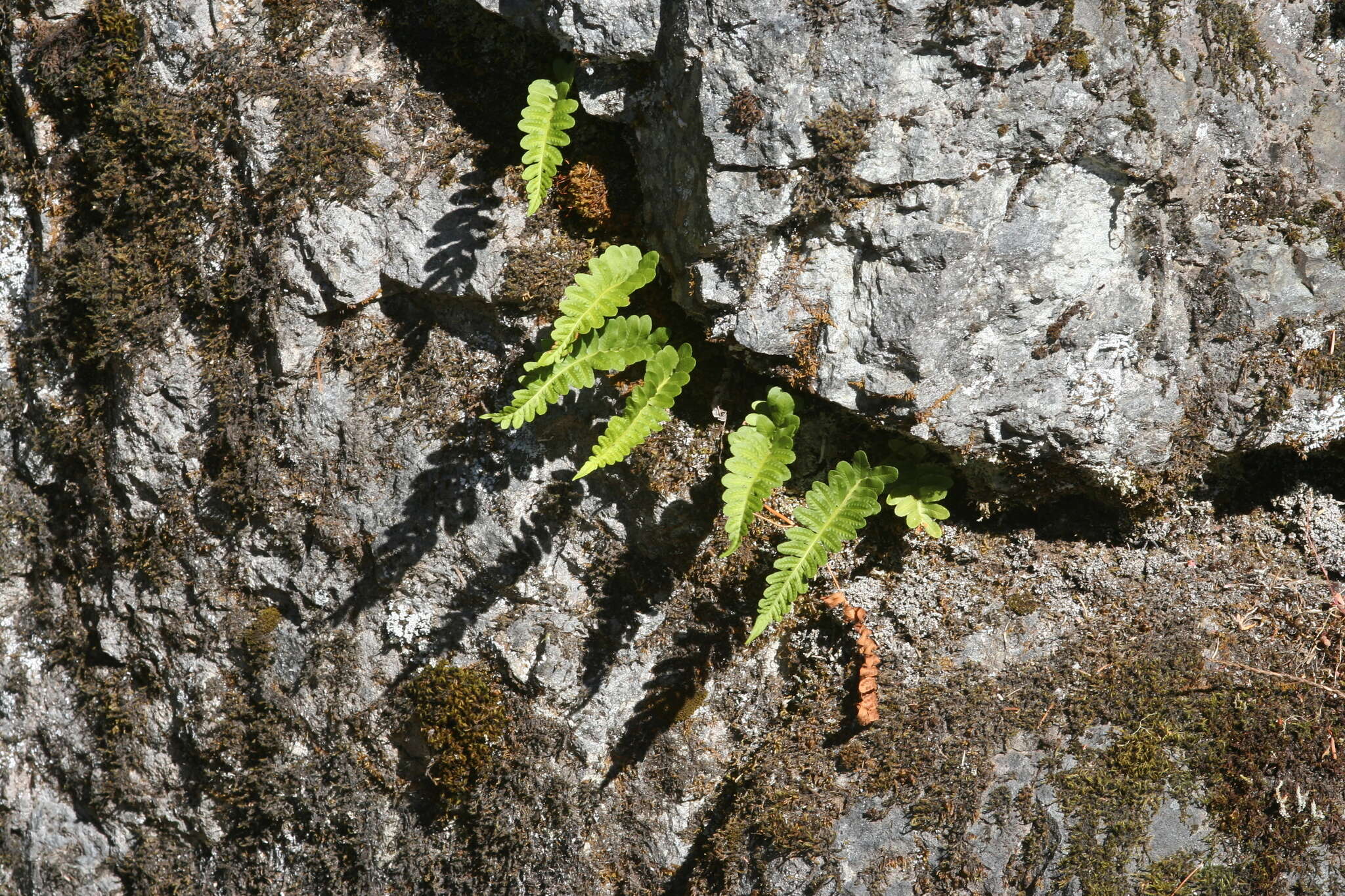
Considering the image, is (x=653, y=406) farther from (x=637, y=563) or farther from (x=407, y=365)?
(x=407, y=365)

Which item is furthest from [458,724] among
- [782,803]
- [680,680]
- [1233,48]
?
[1233,48]

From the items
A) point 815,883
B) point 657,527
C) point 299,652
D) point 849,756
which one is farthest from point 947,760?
point 299,652

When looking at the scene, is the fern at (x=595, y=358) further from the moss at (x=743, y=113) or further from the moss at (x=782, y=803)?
the moss at (x=782, y=803)

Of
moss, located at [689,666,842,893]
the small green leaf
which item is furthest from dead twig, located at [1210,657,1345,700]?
moss, located at [689,666,842,893]

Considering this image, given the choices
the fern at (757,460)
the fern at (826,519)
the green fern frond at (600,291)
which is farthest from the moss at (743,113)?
the fern at (826,519)

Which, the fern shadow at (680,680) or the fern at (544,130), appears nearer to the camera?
the fern at (544,130)
